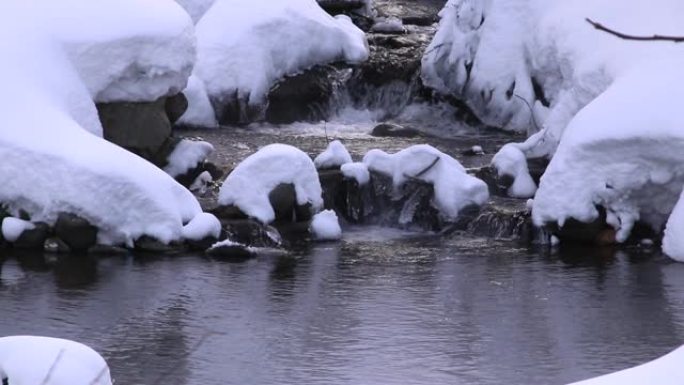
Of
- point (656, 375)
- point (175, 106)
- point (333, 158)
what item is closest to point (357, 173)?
point (333, 158)

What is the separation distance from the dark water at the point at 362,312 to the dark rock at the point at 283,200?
76 cm

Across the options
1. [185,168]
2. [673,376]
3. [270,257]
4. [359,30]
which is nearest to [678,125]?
[270,257]

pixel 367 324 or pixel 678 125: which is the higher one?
pixel 678 125

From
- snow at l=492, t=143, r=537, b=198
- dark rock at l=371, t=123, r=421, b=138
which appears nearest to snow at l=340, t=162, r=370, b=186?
snow at l=492, t=143, r=537, b=198

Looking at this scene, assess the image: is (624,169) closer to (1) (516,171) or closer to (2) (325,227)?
(1) (516,171)

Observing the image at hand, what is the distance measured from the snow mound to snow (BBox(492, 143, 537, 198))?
134 centimetres

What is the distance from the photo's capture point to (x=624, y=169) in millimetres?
17672

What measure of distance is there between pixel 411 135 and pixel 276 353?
11.2m

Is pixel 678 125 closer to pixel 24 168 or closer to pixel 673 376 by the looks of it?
pixel 24 168

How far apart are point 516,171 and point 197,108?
6277mm

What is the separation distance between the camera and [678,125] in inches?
688

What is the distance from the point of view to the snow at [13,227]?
54.7ft

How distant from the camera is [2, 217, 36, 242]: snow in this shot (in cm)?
1667

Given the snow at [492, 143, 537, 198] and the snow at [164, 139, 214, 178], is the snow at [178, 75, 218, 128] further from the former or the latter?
the snow at [492, 143, 537, 198]
